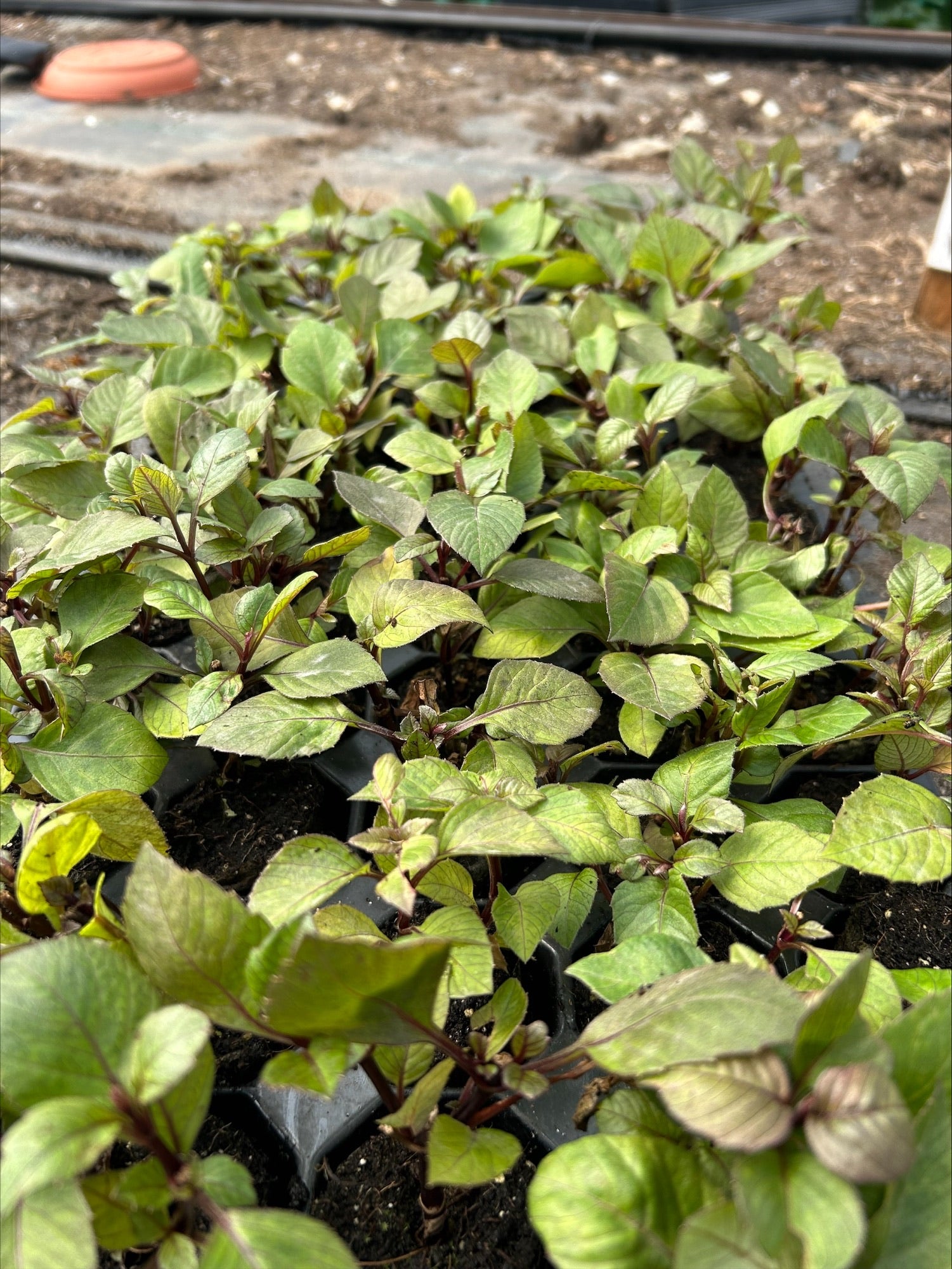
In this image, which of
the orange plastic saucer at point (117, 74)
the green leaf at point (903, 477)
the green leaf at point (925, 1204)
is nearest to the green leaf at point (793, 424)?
the green leaf at point (903, 477)

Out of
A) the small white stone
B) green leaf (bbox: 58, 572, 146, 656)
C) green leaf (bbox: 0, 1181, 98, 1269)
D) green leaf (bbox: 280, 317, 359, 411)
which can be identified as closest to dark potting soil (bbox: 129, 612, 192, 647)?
green leaf (bbox: 58, 572, 146, 656)

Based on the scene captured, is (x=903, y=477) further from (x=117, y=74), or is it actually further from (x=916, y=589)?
(x=117, y=74)

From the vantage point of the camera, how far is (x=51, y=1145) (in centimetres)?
49

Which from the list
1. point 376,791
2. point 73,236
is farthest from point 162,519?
point 73,236

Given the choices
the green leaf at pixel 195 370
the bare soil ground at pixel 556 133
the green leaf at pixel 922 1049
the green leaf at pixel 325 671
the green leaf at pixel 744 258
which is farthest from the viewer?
the bare soil ground at pixel 556 133

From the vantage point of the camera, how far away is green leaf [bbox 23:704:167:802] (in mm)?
834

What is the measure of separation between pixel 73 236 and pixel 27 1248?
2178mm

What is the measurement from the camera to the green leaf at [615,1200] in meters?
0.52

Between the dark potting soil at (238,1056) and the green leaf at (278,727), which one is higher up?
the green leaf at (278,727)

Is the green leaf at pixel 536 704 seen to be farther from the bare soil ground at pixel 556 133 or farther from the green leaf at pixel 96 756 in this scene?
the bare soil ground at pixel 556 133

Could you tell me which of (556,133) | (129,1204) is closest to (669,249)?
(129,1204)

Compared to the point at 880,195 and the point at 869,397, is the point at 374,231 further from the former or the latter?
the point at 880,195

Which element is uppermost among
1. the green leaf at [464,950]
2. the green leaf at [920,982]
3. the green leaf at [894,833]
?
the green leaf at [894,833]

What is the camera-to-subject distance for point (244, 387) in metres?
1.22
